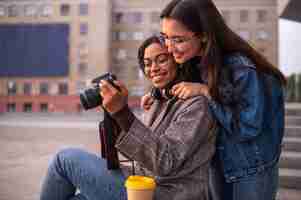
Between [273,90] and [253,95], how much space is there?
0.51ft

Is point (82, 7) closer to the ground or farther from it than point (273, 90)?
farther from it

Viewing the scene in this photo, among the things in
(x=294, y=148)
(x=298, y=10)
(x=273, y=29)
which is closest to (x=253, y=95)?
(x=294, y=148)

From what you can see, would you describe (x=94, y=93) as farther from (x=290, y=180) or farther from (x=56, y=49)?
(x=56, y=49)

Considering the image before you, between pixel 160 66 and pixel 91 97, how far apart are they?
404mm

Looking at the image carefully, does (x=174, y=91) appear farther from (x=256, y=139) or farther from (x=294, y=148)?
(x=294, y=148)

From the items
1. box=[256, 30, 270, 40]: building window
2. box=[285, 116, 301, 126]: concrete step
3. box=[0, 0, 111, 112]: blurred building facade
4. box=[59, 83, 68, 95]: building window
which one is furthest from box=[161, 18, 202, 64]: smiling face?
box=[256, 30, 270, 40]: building window

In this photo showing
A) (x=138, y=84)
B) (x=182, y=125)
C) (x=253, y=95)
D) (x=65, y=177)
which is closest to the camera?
(x=182, y=125)

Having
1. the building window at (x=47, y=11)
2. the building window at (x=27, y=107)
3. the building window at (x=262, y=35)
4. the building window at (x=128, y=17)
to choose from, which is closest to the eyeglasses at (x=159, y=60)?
the building window at (x=128, y=17)

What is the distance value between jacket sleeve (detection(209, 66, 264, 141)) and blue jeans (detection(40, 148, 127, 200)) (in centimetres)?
50

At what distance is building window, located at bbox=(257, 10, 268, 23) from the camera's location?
1549 inches

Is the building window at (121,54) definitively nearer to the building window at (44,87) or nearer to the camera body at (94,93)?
the building window at (44,87)

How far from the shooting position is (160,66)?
1.68 meters

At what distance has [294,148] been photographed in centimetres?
461

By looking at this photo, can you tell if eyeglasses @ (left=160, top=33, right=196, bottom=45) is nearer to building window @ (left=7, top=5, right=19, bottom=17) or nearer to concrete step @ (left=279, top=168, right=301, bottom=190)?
concrete step @ (left=279, top=168, right=301, bottom=190)
